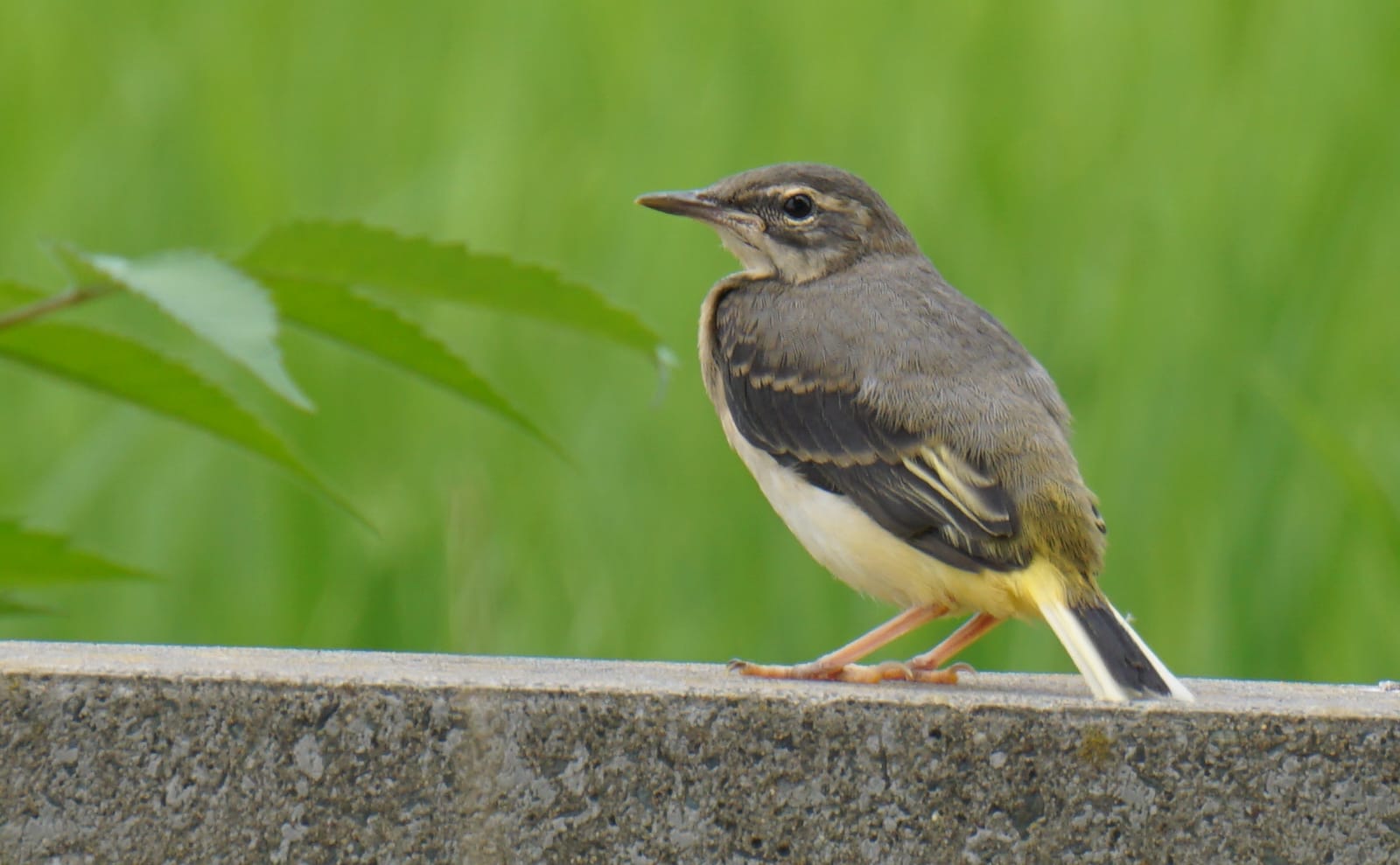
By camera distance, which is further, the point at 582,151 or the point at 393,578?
the point at 582,151

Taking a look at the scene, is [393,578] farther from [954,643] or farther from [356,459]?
[954,643]

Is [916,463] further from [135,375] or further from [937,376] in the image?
[135,375]

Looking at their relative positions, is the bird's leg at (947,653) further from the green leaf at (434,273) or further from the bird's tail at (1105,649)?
the green leaf at (434,273)

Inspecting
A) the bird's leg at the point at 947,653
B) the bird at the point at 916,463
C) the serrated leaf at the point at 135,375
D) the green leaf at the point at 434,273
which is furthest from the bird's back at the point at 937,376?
the serrated leaf at the point at 135,375

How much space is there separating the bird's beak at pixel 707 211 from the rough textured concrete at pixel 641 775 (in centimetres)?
221

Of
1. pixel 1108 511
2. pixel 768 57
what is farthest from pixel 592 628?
pixel 768 57

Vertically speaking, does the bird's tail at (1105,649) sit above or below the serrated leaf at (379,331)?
below

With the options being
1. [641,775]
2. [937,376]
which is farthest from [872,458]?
[641,775]

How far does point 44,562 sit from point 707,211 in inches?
85.4

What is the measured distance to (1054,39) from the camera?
6105 mm

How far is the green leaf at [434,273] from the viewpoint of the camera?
240 centimetres

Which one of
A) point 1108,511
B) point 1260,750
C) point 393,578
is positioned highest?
point 1260,750

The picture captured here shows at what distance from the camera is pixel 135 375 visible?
2439mm

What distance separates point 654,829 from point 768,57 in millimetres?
4296
